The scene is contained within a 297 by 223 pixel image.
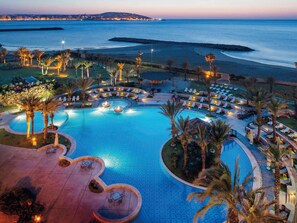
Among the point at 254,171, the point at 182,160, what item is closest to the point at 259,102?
the point at 254,171

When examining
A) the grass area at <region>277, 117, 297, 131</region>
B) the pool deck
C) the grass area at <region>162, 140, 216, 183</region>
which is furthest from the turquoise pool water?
the grass area at <region>277, 117, 297, 131</region>

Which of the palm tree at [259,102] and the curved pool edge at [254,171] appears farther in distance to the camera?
the palm tree at [259,102]

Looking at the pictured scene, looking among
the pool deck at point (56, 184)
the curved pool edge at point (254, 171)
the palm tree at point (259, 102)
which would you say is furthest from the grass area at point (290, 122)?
the pool deck at point (56, 184)

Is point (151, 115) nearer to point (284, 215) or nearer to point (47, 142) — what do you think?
point (47, 142)

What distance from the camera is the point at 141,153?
2066 cm

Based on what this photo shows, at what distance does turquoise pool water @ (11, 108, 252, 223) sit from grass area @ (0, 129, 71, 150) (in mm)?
1316

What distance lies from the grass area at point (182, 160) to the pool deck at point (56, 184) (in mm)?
4194

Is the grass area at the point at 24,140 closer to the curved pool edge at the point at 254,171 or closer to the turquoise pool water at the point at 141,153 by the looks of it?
the turquoise pool water at the point at 141,153

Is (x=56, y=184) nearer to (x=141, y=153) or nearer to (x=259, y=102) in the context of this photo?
(x=141, y=153)

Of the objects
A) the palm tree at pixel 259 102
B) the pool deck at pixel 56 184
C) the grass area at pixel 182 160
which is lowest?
the pool deck at pixel 56 184

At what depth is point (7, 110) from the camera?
29.1m

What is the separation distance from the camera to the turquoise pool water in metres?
14.4

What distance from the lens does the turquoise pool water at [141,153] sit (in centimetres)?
1439

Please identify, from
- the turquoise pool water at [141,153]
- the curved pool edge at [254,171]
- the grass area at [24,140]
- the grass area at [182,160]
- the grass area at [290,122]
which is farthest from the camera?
the grass area at [290,122]
